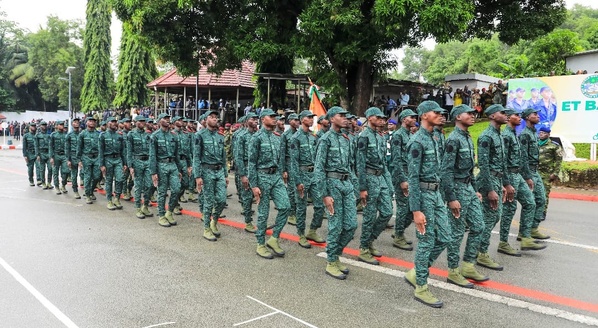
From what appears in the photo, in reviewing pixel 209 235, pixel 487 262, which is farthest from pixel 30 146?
pixel 487 262

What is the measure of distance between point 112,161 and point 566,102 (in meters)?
13.0

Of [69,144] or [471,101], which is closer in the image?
[69,144]

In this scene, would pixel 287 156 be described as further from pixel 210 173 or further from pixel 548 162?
pixel 548 162

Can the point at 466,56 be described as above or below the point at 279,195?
above

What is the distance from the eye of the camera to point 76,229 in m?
8.17

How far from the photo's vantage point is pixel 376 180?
21.3ft

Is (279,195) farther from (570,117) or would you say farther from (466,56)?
(466,56)

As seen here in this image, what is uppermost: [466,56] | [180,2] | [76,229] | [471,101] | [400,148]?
[466,56]

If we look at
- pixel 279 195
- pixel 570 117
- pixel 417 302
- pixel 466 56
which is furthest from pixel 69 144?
pixel 466 56

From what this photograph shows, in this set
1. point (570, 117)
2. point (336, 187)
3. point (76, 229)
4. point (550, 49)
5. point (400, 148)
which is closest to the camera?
point (336, 187)

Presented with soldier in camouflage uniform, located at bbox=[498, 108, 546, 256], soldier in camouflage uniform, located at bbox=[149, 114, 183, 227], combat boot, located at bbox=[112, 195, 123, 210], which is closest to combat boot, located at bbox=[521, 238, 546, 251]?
soldier in camouflage uniform, located at bbox=[498, 108, 546, 256]

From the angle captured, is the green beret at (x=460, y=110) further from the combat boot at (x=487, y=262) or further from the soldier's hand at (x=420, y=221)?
the combat boot at (x=487, y=262)

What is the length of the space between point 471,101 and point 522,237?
50.2ft

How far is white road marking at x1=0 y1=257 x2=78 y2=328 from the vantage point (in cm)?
435
